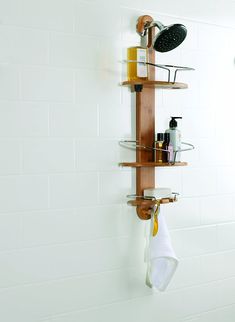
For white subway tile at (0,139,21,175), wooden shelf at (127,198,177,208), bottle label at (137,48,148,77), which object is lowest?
wooden shelf at (127,198,177,208)

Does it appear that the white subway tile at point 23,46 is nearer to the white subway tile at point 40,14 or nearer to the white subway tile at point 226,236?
the white subway tile at point 40,14

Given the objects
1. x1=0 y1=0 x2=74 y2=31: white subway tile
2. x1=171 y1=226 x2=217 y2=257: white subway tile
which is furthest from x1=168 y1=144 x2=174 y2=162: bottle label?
x1=0 y1=0 x2=74 y2=31: white subway tile

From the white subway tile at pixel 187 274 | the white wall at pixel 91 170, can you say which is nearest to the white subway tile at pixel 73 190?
the white wall at pixel 91 170

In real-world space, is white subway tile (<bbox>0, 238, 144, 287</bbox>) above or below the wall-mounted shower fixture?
below

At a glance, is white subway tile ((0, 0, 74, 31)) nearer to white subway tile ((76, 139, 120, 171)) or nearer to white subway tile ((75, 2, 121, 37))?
white subway tile ((75, 2, 121, 37))

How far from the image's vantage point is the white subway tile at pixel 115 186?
1810mm

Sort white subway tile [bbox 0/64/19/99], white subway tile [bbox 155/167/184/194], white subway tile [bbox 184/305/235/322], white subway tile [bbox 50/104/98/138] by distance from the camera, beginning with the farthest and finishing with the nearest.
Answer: white subway tile [bbox 184/305/235/322], white subway tile [bbox 155/167/184/194], white subway tile [bbox 50/104/98/138], white subway tile [bbox 0/64/19/99]

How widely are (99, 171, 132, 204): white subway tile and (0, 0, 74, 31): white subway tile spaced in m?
0.60

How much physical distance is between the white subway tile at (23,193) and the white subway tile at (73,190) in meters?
0.04

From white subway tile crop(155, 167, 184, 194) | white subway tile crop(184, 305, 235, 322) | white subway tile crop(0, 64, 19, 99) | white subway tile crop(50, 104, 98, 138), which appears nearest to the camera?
white subway tile crop(0, 64, 19, 99)

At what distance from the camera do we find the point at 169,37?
1.70 m

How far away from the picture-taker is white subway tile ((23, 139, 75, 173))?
5.41 feet

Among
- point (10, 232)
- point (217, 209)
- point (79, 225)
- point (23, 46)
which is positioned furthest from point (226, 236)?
point (23, 46)

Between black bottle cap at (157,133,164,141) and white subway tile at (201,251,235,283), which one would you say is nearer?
black bottle cap at (157,133,164,141)
